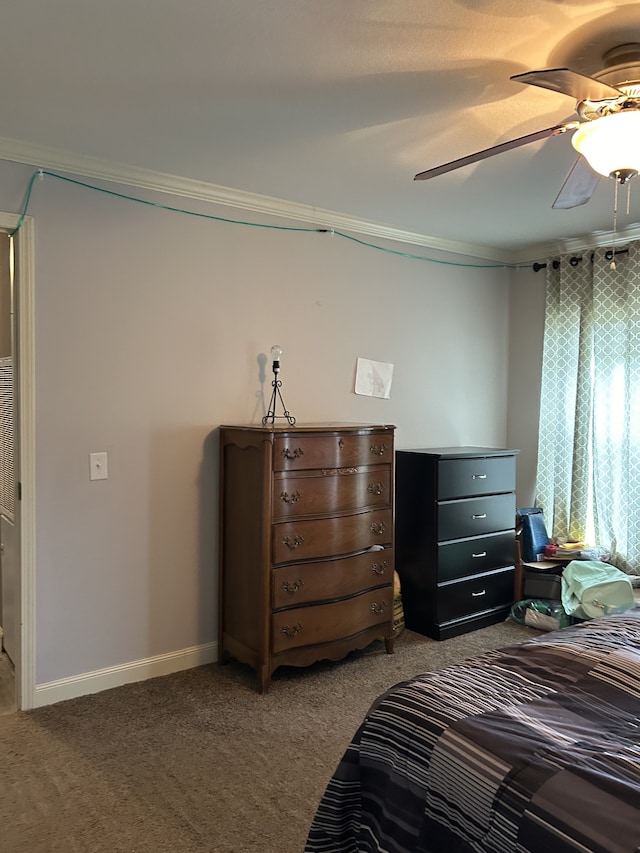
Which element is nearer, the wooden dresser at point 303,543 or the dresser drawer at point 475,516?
the wooden dresser at point 303,543

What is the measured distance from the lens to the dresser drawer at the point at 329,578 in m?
3.04

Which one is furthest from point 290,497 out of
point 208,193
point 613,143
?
point 613,143

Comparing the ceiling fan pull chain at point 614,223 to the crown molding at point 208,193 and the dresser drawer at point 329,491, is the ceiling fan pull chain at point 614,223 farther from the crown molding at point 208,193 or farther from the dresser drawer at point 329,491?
the dresser drawer at point 329,491

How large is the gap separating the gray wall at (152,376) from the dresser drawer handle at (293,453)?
20.3 inches

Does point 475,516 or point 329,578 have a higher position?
point 475,516

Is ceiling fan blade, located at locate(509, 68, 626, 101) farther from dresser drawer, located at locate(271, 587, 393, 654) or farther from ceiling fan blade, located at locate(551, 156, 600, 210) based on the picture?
dresser drawer, located at locate(271, 587, 393, 654)

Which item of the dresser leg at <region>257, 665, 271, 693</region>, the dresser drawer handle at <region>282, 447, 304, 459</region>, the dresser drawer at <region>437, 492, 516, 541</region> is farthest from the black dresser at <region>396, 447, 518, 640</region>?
the dresser leg at <region>257, 665, 271, 693</region>

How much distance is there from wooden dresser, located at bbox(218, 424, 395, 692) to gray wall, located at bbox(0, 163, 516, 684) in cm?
21

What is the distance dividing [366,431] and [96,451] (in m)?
1.30

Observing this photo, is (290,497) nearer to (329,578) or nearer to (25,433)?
(329,578)

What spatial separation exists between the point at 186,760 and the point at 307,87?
96.4 inches

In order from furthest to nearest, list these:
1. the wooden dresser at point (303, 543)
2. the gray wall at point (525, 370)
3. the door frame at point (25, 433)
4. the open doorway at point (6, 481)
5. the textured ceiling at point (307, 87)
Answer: the gray wall at point (525, 370)
the open doorway at point (6, 481)
the wooden dresser at point (303, 543)
the door frame at point (25, 433)
the textured ceiling at point (307, 87)

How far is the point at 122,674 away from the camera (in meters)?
3.10

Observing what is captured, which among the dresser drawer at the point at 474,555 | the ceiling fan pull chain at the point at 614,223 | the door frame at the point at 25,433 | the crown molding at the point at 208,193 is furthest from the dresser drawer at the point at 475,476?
the door frame at the point at 25,433
